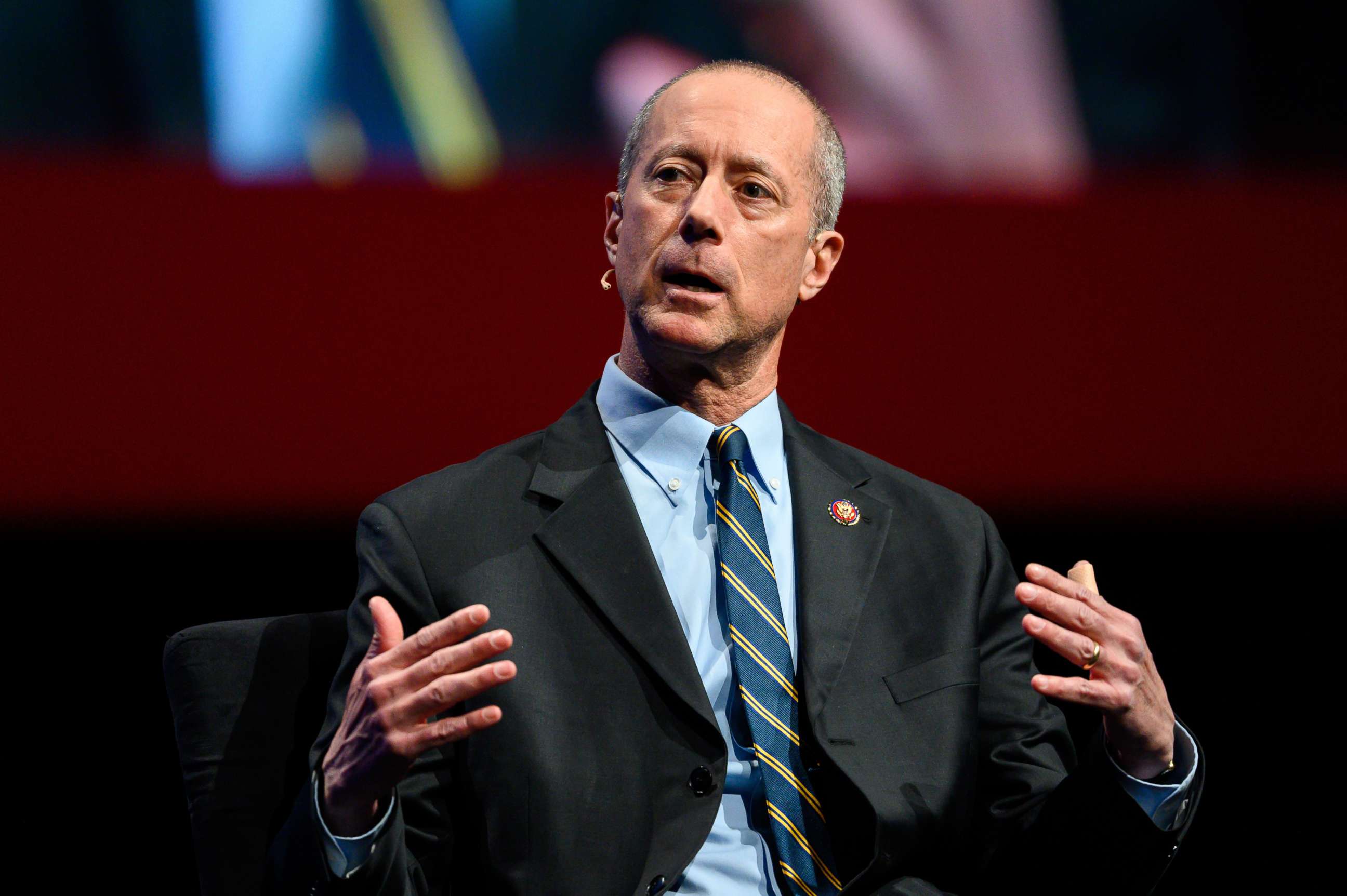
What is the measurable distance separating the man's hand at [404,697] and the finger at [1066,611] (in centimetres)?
62

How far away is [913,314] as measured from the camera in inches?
94.7

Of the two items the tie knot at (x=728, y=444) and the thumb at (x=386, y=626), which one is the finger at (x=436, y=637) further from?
the tie knot at (x=728, y=444)

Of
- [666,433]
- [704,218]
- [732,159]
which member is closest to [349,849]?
[666,433]

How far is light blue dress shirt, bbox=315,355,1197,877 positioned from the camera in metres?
1.57

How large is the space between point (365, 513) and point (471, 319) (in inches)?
26.9

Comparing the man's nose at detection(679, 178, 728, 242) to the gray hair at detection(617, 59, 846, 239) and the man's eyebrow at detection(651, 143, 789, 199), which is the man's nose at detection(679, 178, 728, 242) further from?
the gray hair at detection(617, 59, 846, 239)

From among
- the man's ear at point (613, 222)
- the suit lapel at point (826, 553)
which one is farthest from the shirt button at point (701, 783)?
the man's ear at point (613, 222)

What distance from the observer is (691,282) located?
1.78 m

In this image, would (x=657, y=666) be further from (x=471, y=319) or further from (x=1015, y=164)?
(x=1015, y=164)

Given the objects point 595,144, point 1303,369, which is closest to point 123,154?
point 595,144

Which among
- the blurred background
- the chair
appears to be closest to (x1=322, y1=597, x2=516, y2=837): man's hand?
the chair

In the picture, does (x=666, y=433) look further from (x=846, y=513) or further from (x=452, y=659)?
(x=452, y=659)

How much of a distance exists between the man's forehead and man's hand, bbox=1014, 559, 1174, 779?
765 mm

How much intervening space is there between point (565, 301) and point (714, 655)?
0.90 m
